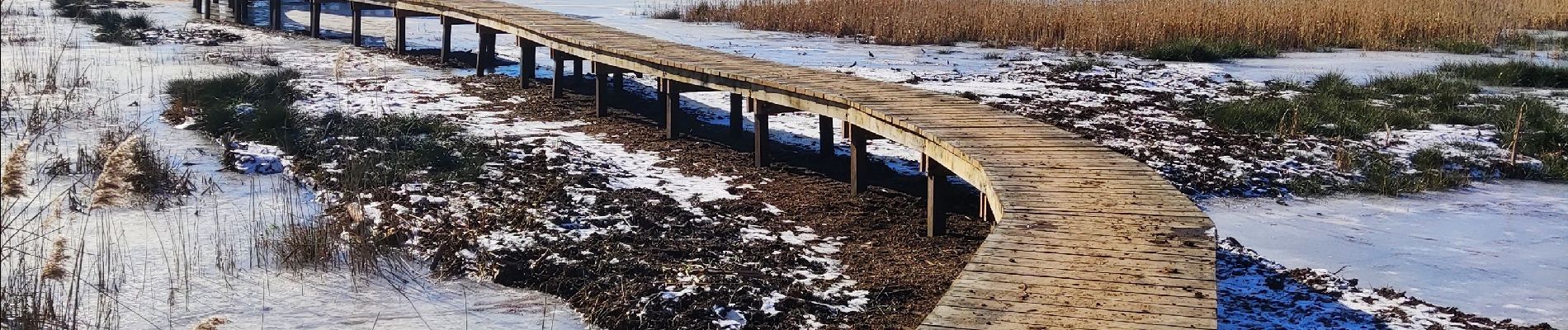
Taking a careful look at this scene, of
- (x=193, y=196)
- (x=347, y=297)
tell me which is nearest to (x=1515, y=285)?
(x=347, y=297)

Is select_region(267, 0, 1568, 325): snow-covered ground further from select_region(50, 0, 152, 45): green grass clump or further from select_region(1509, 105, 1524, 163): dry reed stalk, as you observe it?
select_region(50, 0, 152, 45): green grass clump

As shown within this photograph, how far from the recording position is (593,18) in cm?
1847

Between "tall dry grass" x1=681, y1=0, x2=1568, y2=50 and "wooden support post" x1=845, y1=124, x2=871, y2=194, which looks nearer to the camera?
"wooden support post" x1=845, y1=124, x2=871, y2=194

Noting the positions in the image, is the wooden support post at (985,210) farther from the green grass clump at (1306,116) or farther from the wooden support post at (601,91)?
the wooden support post at (601,91)

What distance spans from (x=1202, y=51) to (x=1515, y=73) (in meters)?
2.75

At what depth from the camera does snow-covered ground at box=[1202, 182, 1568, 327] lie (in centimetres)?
557

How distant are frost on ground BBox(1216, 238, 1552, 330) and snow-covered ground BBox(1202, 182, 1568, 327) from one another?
14 centimetres

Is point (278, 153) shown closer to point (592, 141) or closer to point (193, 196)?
point (193, 196)

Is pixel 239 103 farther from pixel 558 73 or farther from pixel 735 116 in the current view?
pixel 735 116

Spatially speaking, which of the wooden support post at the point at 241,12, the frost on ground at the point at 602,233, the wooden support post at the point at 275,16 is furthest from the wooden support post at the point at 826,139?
the wooden support post at the point at 241,12

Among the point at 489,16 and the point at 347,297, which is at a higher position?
the point at 489,16

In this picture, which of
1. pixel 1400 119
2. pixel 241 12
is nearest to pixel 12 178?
pixel 1400 119

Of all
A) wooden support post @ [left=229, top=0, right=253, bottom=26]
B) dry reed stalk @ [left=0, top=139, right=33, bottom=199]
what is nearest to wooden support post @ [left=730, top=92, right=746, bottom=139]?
dry reed stalk @ [left=0, top=139, right=33, bottom=199]

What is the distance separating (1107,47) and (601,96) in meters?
6.24
